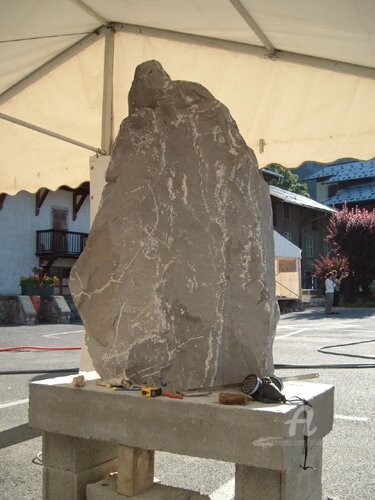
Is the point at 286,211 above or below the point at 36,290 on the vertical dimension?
A: above

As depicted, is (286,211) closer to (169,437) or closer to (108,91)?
(108,91)

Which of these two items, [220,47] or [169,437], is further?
[220,47]

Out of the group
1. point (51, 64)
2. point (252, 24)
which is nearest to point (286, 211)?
point (51, 64)

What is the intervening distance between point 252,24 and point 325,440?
2900mm

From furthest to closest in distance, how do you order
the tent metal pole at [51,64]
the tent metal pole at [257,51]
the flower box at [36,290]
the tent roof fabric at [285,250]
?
the tent roof fabric at [285,250] < the flower box at [36,290] < the tent metal pole at [51,64] < the tent metal pole at [257,51]

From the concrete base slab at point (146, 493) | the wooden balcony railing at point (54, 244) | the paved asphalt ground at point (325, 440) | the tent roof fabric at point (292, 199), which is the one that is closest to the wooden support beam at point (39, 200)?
the wooden balcony railing at point (54, 244)

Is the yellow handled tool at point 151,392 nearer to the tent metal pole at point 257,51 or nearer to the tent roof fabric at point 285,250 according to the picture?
the tent metal pole at point 257,51

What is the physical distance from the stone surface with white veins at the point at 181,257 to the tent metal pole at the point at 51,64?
2.00 m

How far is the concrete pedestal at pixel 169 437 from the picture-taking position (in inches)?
82.7

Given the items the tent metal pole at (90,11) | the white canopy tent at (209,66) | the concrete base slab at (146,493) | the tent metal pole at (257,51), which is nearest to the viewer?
the concrete base slab at (146,493)

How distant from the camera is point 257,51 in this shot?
4246 millimetres

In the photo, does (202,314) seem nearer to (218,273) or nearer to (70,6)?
(218,273)

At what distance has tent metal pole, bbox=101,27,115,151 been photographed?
4.62 metres

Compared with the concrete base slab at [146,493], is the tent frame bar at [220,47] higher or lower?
higher
